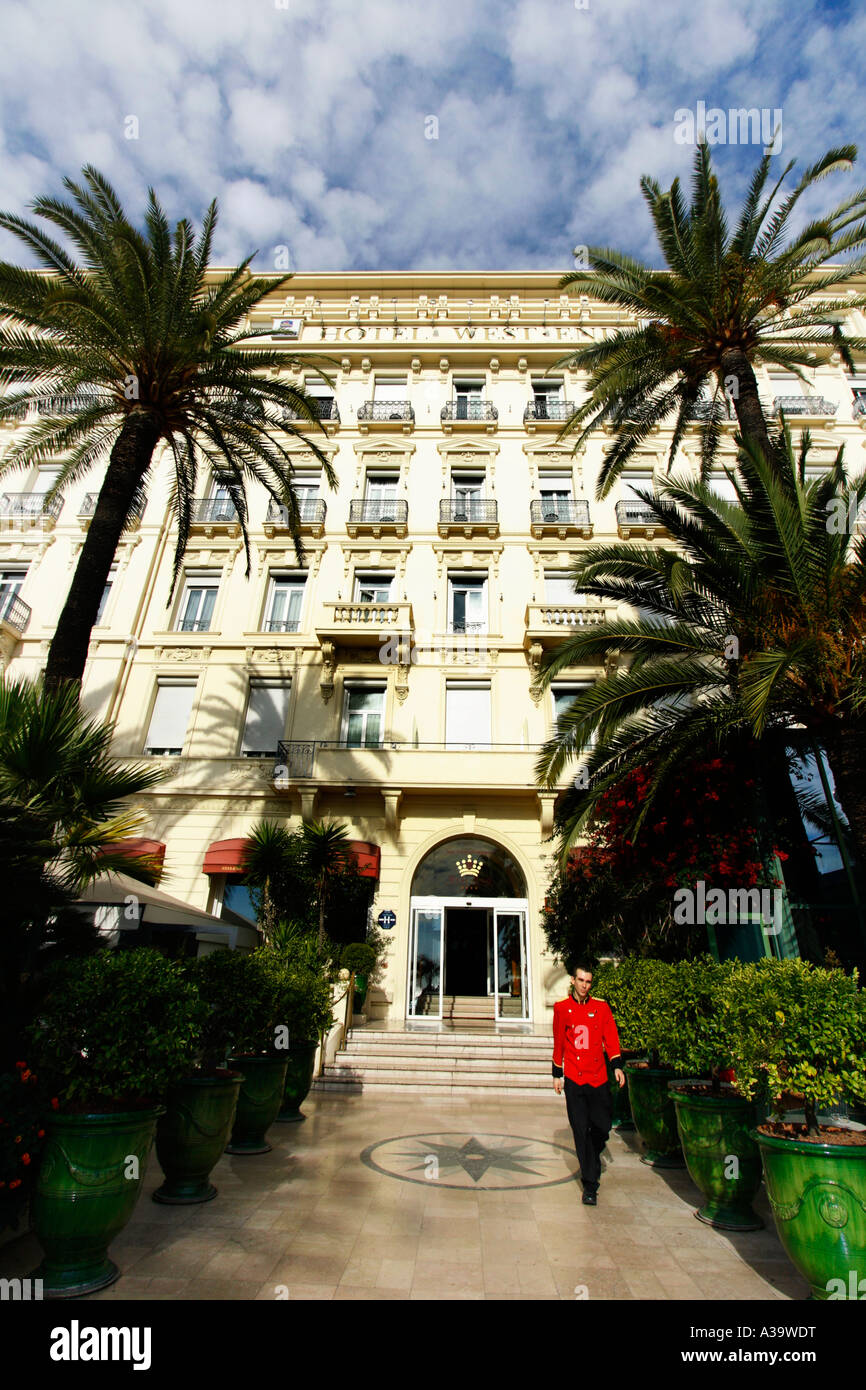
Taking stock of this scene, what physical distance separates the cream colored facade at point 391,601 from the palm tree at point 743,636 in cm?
Answer: 654

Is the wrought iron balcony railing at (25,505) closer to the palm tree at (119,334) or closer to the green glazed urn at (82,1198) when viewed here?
the palm tree at (119,334)

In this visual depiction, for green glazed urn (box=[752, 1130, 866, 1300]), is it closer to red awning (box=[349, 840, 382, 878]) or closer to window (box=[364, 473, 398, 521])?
red awning (box=[349, 840, 382, 878])

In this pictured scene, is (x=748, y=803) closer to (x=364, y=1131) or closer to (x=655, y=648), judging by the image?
(x=655, y=648)

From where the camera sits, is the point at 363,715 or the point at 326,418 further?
the point at 326,418

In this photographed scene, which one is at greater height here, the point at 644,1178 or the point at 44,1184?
the point at 44,1184

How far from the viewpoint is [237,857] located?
1493 centimetres

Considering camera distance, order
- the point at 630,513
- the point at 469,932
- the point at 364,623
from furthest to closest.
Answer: the point at 630,513 → the point at 364,623 → the point at 469,932

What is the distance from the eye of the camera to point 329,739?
54.7ft

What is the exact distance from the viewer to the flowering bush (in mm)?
3322

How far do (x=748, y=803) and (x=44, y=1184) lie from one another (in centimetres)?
804

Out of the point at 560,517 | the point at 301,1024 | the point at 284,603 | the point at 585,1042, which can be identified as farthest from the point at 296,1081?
the point at 560,517

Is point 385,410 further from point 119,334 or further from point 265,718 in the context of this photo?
point 119,334

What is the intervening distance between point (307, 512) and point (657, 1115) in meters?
17.2

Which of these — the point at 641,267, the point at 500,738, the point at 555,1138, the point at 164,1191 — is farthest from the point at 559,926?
the point at 641,267
